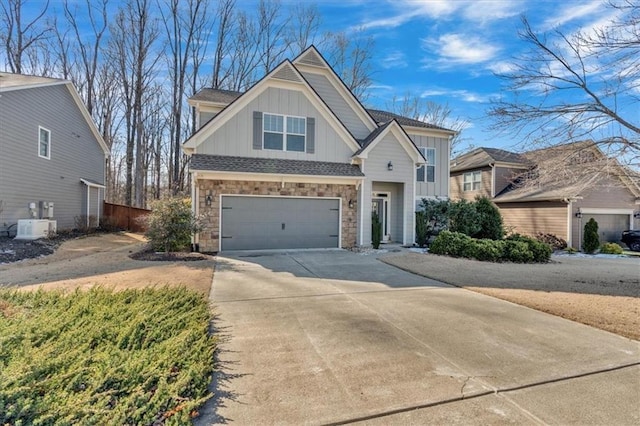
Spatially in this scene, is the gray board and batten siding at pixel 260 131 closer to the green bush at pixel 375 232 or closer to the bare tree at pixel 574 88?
the green bush at pixel 375 232

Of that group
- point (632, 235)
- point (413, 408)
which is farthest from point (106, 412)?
point (632, 235)

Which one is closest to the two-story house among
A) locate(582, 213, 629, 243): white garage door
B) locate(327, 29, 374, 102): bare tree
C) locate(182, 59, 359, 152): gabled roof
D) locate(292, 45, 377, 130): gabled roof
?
locate(182, 59, 359, 152): gabled roof

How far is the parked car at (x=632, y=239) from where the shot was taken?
18.7m

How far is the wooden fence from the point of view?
2109 centimetres

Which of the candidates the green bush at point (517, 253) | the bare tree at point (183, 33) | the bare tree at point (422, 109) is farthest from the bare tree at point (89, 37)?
the green bush at point (517, 253)

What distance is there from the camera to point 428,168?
17.6m

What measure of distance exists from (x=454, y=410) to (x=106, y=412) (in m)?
2.87

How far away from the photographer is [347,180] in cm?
1380

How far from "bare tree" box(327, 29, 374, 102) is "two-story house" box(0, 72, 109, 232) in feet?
58.0

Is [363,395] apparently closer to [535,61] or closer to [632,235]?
[535,61]

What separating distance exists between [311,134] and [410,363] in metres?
11.4

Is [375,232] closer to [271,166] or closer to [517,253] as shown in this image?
[271,166]

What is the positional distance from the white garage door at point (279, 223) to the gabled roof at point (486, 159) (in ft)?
44.2

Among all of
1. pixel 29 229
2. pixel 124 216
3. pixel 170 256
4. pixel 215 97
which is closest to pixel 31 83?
pixel 29 229
